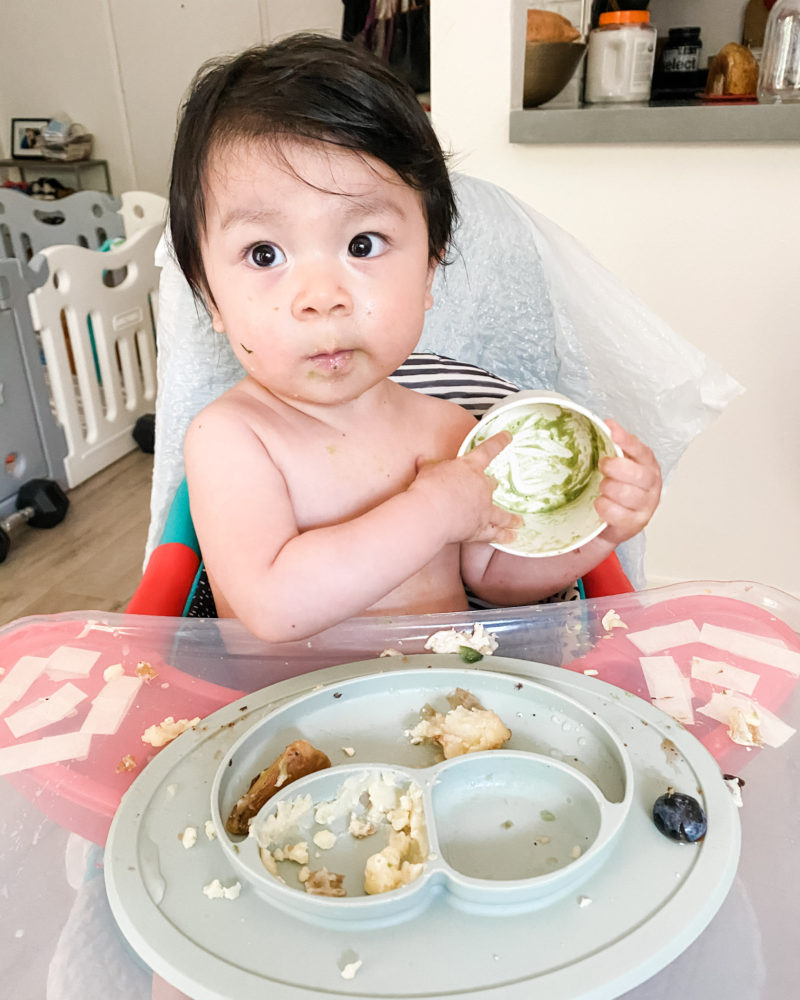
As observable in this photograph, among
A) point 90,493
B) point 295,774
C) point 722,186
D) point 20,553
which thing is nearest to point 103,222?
point 90,493

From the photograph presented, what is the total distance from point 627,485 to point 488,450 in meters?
0.11

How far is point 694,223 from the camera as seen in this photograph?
1209 mm

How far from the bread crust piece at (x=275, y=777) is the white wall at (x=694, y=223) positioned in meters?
1.00

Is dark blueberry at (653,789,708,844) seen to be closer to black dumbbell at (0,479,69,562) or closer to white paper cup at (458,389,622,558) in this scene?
white paper cup at (458,389,622,558)

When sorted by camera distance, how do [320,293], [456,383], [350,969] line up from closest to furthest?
1. [350,969]
2. [320,293]
3. [456,383]

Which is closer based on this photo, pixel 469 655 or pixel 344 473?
pixel 469 655

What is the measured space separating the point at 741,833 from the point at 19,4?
3.71 metres

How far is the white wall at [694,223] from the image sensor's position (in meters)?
1.14

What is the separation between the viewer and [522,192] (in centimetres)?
124

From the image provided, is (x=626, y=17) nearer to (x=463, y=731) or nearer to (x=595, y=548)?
(x=595, y=548)

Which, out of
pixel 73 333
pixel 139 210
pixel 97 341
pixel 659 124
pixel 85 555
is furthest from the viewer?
pixel 139 210

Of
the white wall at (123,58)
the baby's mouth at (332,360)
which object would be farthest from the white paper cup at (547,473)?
the white wall at (123,58)

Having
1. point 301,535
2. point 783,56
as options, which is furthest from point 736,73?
point 301,535

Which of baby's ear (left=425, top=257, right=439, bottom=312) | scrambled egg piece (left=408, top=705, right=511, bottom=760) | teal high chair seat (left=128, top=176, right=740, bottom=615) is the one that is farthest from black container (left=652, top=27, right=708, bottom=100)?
scrambled egg piece (left=408, top=705, right=511, bottom=760)
